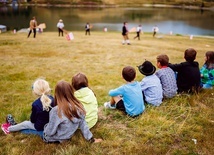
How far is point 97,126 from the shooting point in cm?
527

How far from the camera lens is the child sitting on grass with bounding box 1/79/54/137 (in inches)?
183

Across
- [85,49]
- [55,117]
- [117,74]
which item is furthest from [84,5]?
[55,117]

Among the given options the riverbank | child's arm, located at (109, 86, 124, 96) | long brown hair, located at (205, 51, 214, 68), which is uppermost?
the riverbank

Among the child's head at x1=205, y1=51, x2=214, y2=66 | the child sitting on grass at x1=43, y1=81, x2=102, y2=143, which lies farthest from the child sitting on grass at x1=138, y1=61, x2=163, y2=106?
the child's head at x1=205, y1=51, x2=214, y2=66

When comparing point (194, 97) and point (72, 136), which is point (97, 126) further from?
point (194, 97)

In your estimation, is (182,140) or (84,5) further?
(84,5)

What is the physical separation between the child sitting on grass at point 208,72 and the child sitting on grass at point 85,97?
12.6ft

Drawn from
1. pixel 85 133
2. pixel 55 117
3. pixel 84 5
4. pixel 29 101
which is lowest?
pixel 29 101

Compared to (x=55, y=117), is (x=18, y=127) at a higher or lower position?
lower

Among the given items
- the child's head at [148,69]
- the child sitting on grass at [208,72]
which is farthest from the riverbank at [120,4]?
the child's head at [148,69]

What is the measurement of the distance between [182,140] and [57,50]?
14439mm

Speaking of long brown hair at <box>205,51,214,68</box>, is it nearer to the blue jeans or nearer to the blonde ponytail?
the blonde ponytail

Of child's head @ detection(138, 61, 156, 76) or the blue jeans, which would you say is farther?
child's head @ detection(138, 61, 156, 76)

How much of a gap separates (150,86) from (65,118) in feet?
7.70
